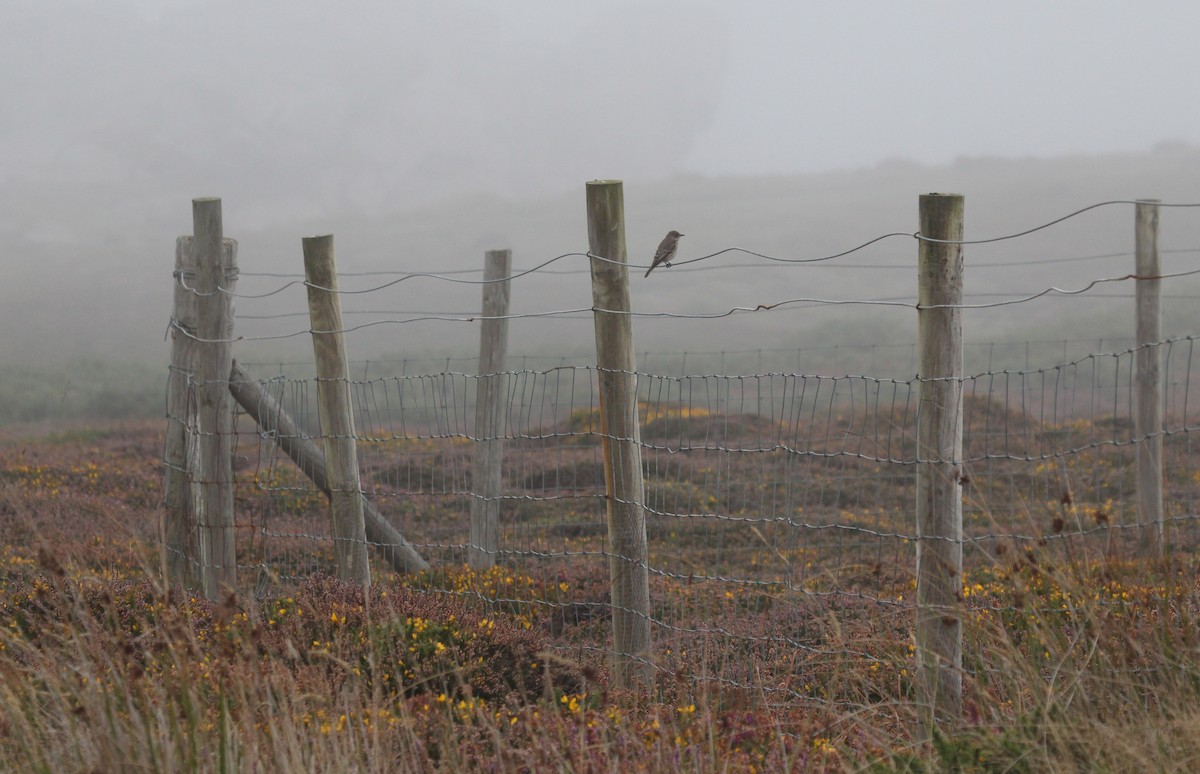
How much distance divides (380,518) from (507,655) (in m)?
2.47

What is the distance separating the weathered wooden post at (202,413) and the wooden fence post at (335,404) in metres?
0.89

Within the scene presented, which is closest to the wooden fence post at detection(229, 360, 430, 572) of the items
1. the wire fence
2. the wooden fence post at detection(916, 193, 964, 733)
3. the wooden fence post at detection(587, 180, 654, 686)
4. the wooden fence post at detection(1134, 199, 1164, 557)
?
the wire fence

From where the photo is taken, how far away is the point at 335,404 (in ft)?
24.3

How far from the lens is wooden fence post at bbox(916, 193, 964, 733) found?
180 inches

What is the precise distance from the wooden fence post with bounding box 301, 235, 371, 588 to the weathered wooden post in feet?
2.92

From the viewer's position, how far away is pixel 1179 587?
4.89 m

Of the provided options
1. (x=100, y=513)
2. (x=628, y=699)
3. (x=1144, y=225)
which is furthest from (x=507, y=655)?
(x=100, y=513)

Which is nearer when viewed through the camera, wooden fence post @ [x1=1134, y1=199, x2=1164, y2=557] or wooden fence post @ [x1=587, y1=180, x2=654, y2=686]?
wooden fence post @ [x1=587, y1=180, x2=654, y2=686]

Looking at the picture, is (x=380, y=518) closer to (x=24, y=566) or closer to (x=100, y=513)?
(x=24, y=566)

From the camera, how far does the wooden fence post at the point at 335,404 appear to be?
736cm

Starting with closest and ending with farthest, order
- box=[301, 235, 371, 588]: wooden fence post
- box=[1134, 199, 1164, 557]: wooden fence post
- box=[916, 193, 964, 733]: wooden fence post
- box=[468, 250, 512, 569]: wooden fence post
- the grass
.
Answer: the grass < box=[916, 193, 964, 733]: wooden fence post < box=[301, 235, 371, 588]: wooden fence post < box=[468, 250, 512, 569]: wooden fence post < box=[1134, 199, 1164, 557]: wooden fence post

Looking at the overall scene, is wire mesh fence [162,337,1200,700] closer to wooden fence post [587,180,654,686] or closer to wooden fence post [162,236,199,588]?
wooden fence post [587,180,654,686]

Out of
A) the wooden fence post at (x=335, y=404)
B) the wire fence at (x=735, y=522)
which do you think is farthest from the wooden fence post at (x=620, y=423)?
the wooden fence post at (x=335, y=404)

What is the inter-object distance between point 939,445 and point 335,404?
172 inches
